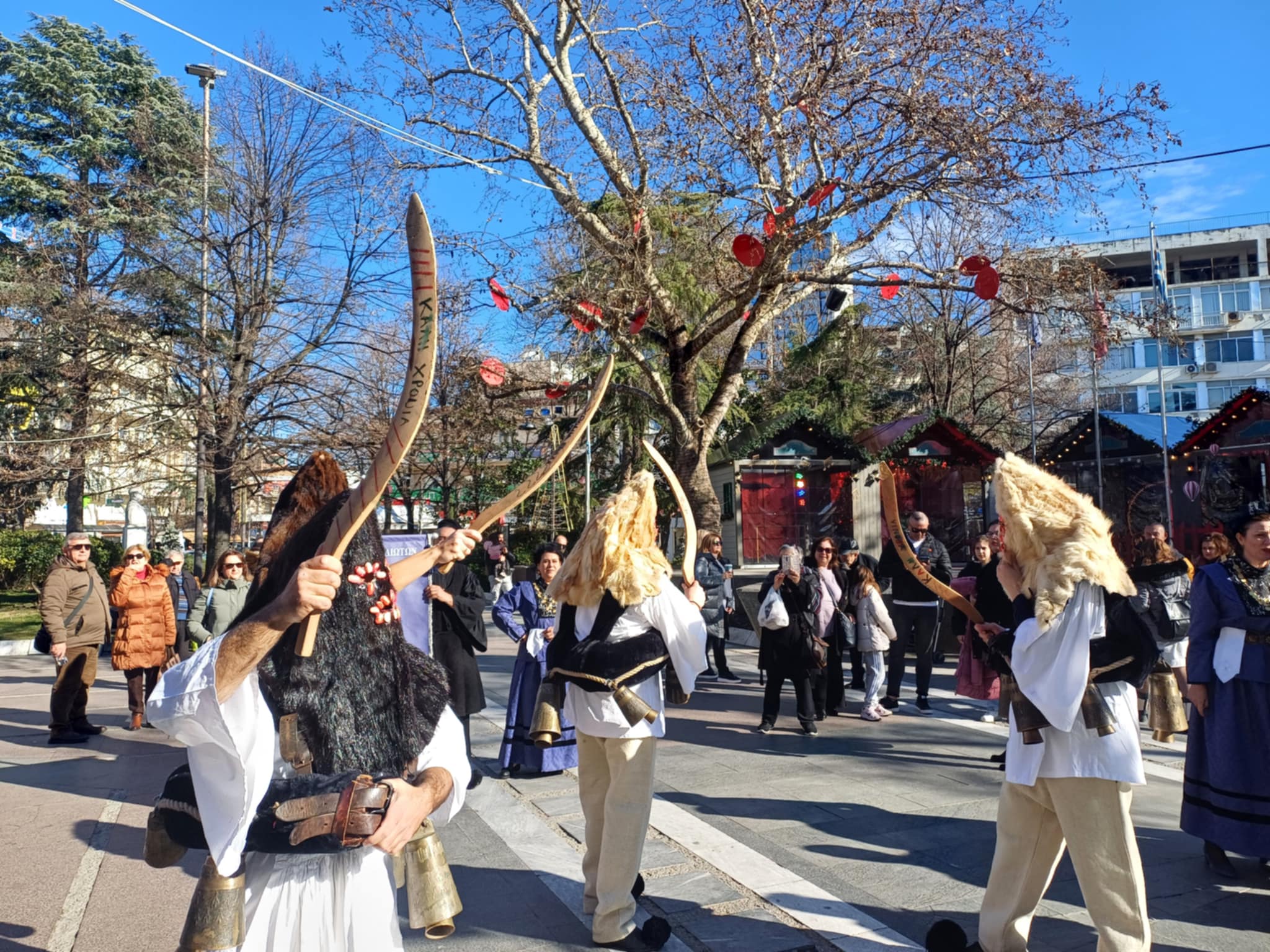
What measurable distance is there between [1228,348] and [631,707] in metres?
58.2

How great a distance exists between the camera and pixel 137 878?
4945 millimetres

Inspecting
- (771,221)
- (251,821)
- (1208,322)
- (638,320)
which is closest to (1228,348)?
(1208,322)

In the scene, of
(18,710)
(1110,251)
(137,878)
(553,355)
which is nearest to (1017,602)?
(137,878)

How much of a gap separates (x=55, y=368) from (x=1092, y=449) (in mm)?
18504

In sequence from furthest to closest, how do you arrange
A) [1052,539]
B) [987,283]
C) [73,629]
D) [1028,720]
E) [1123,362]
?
1. [1123,362]
2. [987,283]
3. [73,629]
4. [1052,539]
5. [1028,720]

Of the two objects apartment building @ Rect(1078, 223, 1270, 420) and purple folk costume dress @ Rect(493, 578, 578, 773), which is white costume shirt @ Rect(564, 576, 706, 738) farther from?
apartment building @ Rect(1078, 223, 1270, 420)

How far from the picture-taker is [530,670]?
7.30 metres

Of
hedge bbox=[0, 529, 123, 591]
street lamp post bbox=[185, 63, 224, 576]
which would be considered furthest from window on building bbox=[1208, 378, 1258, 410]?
hedge bbox=[0, 529, 123, 591]

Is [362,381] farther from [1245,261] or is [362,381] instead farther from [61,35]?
[1245,261]

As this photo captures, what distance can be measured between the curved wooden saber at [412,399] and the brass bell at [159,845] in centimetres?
57

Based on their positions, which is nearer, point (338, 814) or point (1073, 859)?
point (338, 814)

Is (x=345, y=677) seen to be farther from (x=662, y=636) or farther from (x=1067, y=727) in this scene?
(x=1067, y=727)

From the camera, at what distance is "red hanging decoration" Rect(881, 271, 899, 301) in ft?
46.4

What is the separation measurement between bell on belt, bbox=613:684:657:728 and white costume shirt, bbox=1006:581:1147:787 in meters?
1.46
